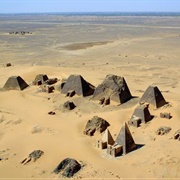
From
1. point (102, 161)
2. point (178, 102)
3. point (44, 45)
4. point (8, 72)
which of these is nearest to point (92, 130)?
point (102, 161)

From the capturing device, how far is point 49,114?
1033 inches

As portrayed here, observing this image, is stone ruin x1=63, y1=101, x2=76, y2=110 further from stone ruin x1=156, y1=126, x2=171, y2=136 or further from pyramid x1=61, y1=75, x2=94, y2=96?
stone ruin x1=156, y1=126, x2=171, y2=136

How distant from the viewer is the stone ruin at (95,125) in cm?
2231

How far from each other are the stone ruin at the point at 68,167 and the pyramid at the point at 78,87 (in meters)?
12.0

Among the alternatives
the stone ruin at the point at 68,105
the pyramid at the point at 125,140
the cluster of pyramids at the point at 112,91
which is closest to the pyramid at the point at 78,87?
the cluster of pyramids at the point at 112,91

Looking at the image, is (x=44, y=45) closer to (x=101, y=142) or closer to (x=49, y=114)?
(x=49, y=114)

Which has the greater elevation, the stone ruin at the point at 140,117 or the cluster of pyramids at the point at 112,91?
the cluster of pyramids at the point at 112,91

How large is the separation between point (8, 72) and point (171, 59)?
2661 cm

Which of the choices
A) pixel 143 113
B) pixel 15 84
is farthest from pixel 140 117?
pixel 15 84

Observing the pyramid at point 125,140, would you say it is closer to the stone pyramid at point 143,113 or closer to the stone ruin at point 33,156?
the stone pyramid at point 143,113

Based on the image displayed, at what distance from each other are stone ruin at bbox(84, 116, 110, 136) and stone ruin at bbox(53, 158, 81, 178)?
171 inches

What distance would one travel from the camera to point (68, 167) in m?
17.6

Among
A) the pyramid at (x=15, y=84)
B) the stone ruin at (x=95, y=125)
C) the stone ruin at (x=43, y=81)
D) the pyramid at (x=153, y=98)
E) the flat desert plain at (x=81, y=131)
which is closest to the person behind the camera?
the flat desert plain at (x=81, y=131)

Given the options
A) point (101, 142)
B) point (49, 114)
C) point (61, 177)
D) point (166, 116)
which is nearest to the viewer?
point (61, 177)
